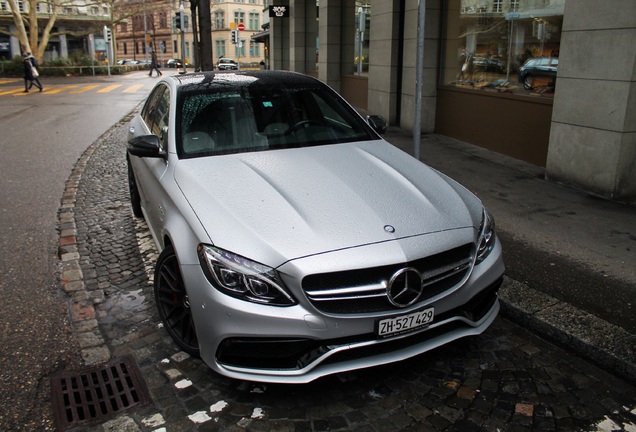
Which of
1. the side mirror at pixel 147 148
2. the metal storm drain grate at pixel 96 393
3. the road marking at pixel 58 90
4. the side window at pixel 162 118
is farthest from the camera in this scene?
the road marking at pixel 58 90

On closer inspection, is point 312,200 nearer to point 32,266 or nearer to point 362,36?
point 32,266

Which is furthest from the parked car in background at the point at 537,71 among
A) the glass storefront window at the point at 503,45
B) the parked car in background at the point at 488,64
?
the parked car in background at the point at 488,64

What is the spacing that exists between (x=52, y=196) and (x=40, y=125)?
7.99 meters

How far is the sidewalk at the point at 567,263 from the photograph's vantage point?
150 inches

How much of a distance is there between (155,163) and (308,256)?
7.05ft

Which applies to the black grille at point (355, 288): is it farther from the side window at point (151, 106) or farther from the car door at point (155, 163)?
the side window at point (151, 106)

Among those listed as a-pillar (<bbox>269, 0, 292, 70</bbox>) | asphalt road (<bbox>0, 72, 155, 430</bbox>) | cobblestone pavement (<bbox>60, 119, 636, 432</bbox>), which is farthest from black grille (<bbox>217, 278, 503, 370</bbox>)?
a-pillar (<bbox>269, 0, 292, 70</bbox>)

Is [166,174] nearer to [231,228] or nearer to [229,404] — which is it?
[231,228]

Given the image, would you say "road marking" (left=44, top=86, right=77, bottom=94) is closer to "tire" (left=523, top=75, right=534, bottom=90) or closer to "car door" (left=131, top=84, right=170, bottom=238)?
"car door" (left=131, top=84, right=170, bottom=238)

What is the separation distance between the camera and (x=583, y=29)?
6934mm

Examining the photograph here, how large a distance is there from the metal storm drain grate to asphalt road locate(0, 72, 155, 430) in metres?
0.09

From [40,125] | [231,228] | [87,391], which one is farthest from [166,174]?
[40,125]

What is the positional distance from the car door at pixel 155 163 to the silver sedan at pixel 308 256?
0.07 m

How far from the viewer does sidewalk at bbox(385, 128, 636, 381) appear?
12.5ft
